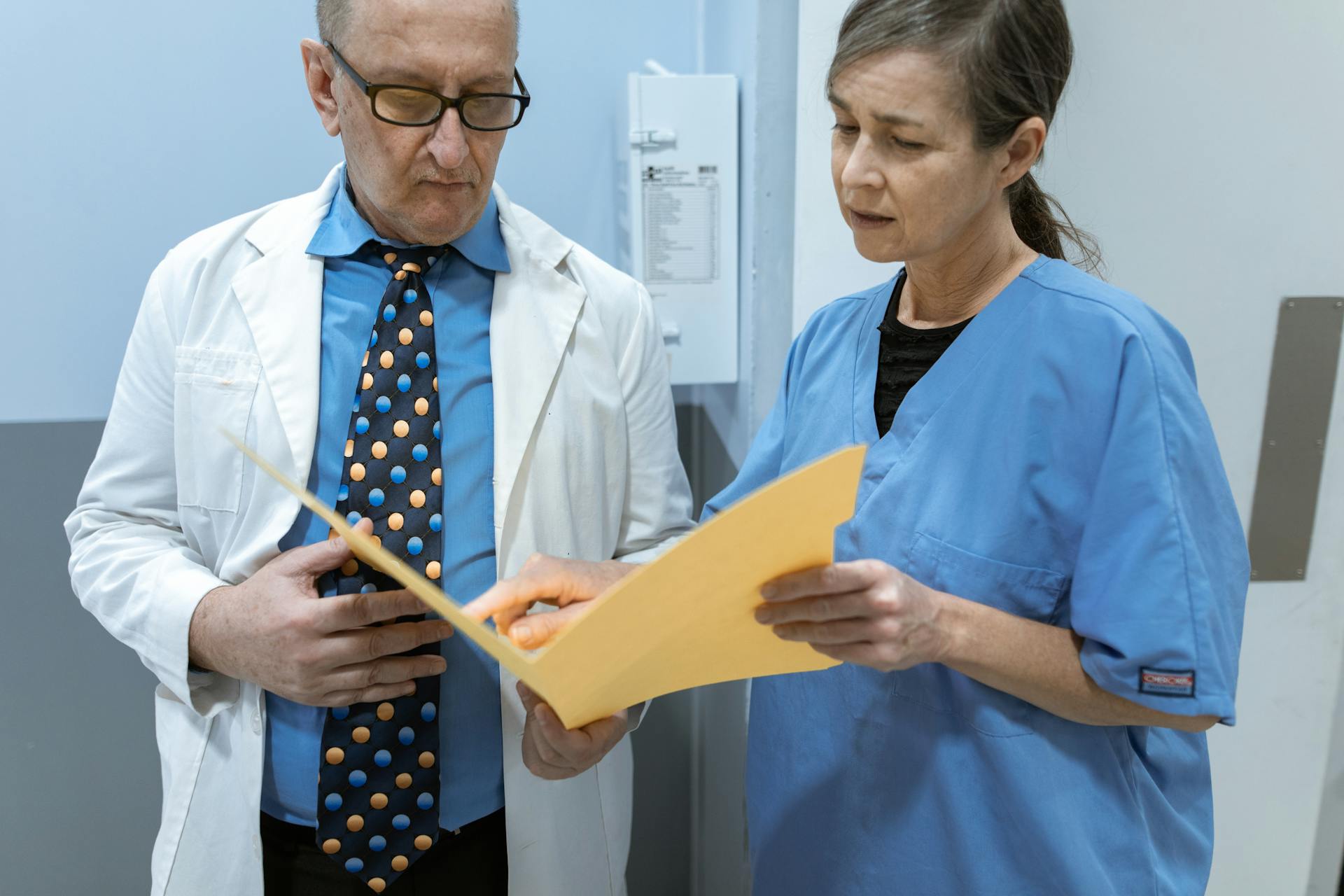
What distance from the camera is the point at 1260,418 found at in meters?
1.58

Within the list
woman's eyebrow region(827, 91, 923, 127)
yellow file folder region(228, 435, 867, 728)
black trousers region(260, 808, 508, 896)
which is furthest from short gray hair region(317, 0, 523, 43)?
black trousers region(260, 808, 508, 896)

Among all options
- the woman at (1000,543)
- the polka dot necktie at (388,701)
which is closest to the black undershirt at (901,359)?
the woman at (1000,543)

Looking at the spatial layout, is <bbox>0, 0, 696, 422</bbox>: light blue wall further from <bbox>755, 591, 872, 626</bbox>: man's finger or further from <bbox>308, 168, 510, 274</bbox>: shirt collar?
<bbox>755, 591, 872, 626</bbox>: man's finger

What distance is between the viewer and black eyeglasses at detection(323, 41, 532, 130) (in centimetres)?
99

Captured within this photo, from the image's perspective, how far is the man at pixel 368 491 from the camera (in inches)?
39.0

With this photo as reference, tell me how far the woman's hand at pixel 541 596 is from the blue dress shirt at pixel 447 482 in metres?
0.15

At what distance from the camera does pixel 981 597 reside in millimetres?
878

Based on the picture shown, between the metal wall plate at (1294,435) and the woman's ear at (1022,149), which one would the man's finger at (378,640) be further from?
the metal wall plate at (1294,435)

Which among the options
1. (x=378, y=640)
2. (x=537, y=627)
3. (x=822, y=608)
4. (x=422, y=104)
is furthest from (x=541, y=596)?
(x=422, y=104)

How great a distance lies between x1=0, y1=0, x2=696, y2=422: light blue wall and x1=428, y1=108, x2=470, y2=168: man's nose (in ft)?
2.30

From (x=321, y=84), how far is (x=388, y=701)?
685 millimetres

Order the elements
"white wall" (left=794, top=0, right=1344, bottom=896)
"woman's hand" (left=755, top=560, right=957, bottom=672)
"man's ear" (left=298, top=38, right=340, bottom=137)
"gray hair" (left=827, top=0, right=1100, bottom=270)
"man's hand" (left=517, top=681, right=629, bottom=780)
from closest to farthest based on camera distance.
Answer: "woman's hand" (left=755, top=560, right=957, bottom=672)
"gray hair" (left=827, top=0, right=1100, bottom=270)
"man's hand" (left=517, top=681, right=629, bottom=780)
"man's ear" (left=298, top=38, right=340, bottom=137)
"white wall" (left=794, top=0, right=1344, bottom=896)

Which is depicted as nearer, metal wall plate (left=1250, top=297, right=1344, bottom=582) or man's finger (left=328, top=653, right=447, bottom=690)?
man's finger (left=328, top=653, right=447, bottom=690)

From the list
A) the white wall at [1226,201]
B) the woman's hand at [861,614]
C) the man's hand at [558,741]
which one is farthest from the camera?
the white wall at [1226,201]
